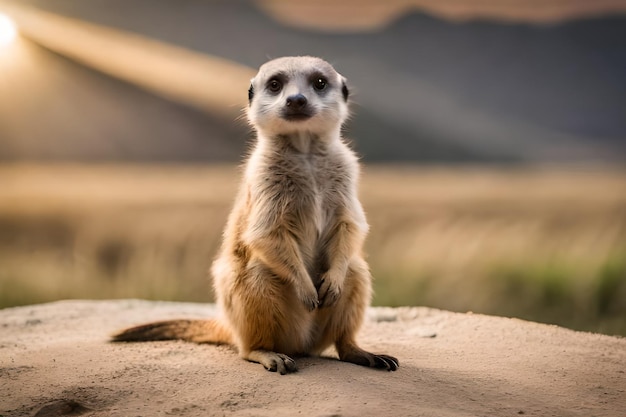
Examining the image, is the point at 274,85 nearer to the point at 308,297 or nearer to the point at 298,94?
the point at 298,94

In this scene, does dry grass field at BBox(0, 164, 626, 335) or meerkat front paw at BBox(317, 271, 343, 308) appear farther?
dry grass field at BBox(0, 164, 626, 335)

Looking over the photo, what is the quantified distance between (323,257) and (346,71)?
2.50 metres

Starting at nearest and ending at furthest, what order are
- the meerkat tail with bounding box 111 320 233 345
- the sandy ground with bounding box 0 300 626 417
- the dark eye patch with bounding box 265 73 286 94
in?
the sandy ground with bounding box 0 300 626 417, the dark eye patch with bounding box 265 73 286 94, the meerkat tail with bounding box 111 320 233 345

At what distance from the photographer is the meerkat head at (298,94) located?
2.91 meters

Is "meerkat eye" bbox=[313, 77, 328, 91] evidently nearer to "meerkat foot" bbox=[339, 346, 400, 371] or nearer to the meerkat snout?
the meerkat snout

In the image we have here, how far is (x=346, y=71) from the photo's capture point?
5.24m

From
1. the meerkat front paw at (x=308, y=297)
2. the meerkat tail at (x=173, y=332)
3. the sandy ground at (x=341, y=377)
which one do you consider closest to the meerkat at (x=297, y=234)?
the meerkat front paw at (x=308, y=297)

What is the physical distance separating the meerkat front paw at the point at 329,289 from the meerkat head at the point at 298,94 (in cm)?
64

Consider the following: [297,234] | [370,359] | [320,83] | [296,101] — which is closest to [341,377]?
[370,359]

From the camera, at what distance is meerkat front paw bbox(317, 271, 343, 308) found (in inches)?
115

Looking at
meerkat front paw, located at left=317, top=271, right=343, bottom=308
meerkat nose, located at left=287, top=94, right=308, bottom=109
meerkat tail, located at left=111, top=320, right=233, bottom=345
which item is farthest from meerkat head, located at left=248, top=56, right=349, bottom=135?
meerkat tail, located at left=111, top=320, right=233, bottom=345

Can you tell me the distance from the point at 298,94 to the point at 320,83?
210mm

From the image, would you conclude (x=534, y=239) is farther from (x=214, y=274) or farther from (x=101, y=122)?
(x=101, y=122)

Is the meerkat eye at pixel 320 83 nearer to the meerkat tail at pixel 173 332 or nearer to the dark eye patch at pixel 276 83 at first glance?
the dark eye patch at pixel 276 83
